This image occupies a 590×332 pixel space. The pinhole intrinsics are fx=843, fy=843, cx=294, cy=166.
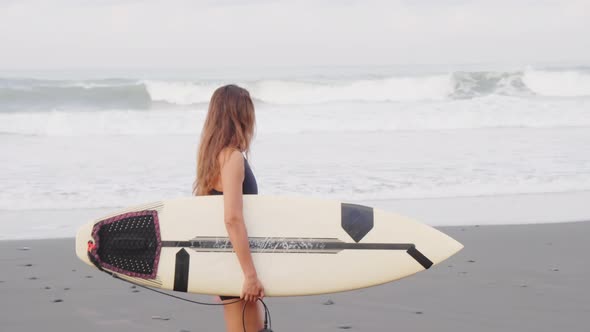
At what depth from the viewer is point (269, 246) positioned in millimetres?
3184

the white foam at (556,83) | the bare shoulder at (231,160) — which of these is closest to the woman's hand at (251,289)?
the bare shoulder at (231,160)

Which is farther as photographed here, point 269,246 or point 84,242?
point 84,242

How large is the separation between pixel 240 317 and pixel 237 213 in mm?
490

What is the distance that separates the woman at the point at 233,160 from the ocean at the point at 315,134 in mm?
4756

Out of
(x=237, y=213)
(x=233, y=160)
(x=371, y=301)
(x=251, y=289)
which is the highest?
(x=233, y=160)

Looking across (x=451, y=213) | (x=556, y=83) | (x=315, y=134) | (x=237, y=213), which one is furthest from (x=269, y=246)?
(x=556, y=83)

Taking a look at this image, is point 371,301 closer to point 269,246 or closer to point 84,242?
point 269,246

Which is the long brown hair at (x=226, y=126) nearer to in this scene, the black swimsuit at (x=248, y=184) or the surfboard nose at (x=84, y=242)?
the black swimsuit at (x=248, y=184)

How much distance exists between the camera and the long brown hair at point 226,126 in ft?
9.47

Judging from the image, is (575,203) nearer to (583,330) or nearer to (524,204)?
(524,204)

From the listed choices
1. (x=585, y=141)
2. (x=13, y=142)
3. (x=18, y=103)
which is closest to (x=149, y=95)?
(x=18, y=103)

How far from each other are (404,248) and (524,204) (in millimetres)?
4992

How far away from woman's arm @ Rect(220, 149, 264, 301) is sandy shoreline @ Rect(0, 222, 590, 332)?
53.7 inches

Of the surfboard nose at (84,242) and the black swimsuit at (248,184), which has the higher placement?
the black swimsuit at (248,184)
